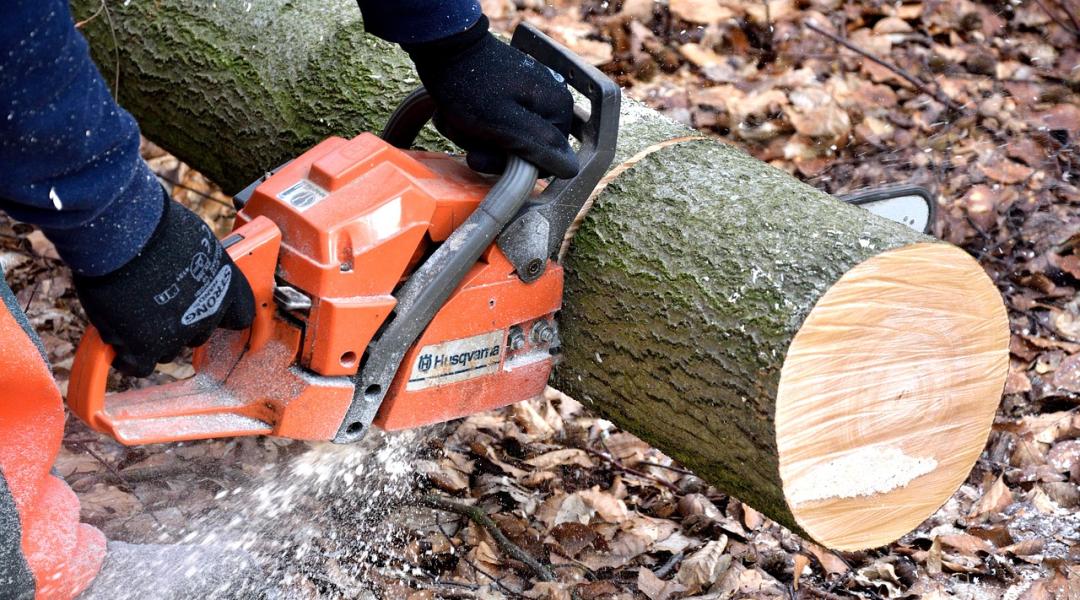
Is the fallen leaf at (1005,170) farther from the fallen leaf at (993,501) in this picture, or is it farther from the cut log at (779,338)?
the cut log at (779,338)

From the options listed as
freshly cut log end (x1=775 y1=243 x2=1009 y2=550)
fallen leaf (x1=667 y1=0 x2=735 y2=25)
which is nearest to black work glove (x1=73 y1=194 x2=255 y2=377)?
freshly cut log end (x1=775 y1=243 x2=1009 y2=550)

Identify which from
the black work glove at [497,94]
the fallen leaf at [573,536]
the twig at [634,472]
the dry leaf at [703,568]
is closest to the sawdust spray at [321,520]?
the fallen leaf at [573,536]

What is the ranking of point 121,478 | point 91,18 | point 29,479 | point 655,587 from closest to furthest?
point 29,479 → point 655,587 → point 121,478 → point 91,18

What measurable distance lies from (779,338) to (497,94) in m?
0.82

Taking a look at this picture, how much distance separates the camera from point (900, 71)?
16.3ft

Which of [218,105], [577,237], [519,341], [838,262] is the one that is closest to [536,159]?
[577,237]

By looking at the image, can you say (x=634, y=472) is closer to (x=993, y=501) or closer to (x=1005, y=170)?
(x=993, y=501)

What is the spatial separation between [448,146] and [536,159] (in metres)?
0.65

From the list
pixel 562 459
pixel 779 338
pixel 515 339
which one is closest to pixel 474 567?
pixel 562 459

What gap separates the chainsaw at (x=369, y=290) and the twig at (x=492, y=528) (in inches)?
22.1

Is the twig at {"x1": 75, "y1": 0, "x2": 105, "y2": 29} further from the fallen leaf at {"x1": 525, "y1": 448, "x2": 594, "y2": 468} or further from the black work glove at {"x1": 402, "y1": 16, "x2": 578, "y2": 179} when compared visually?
the fallen leaf at {"x1": 525, "y1": 448, "x2": 594, "y2": 468}

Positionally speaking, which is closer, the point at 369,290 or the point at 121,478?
the point at 369,290

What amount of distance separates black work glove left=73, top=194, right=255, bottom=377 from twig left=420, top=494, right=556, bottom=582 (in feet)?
3.75

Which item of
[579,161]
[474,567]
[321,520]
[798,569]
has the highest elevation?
[579,161]
